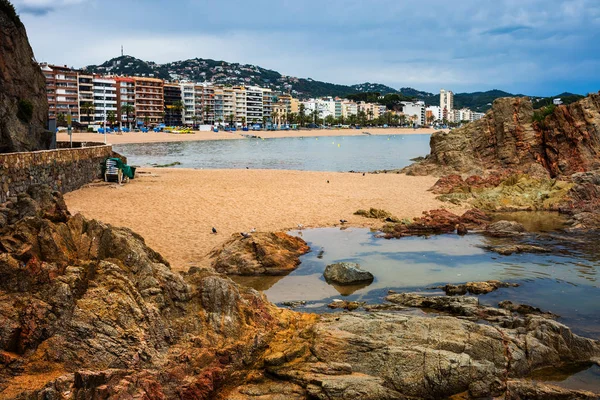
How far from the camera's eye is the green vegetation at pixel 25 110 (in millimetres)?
26688

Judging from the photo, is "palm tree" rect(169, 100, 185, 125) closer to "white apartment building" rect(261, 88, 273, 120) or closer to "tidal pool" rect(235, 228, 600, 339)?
"white apartment building" rect(261, 88, 273, 120)

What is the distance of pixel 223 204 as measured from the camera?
22000mm

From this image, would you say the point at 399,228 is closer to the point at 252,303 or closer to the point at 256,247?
the point at 256,247

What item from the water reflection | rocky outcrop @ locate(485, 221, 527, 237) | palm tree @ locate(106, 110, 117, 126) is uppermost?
palm tree @ locate(106, 110, 117, 126)

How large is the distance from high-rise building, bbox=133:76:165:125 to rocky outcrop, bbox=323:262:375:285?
400 feet

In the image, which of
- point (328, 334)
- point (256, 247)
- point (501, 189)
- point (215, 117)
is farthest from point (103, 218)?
point (215, 117)

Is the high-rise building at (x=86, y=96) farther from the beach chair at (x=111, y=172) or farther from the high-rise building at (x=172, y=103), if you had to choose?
the beach chair at (x=111, y=172)

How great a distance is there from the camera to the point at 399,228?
18.7 m

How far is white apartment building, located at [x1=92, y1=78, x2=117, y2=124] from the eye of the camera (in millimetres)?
120562

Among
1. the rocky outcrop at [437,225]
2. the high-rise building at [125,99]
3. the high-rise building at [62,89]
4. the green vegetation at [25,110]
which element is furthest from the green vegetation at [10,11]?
the high-rise building at [125,99]

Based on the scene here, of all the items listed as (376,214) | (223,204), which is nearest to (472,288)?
(376,214)

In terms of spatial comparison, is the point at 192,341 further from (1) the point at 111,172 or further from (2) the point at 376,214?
(1) the point at 111,172

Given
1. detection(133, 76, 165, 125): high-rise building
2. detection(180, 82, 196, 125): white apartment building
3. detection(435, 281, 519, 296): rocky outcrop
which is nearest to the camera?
detection(435, 281, 519, 296): rocky outcrop

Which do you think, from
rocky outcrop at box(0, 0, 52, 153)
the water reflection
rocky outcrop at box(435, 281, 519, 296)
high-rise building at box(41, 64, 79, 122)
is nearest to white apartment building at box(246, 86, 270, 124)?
high-rise building at box(41, 64, 79, 122)
